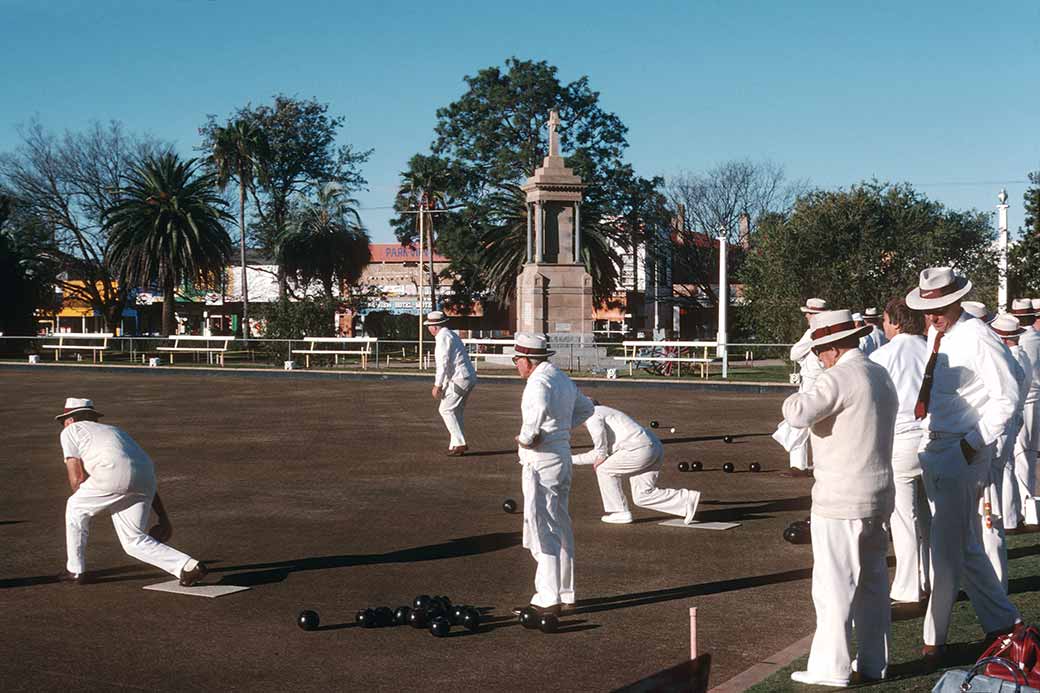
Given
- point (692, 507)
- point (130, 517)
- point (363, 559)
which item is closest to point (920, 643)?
point (692, 507)

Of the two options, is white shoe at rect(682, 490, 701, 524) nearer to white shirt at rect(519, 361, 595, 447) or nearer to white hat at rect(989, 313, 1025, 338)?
white hat at rect(989, 313, 1025, 338)

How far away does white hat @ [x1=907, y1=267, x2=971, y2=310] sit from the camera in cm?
638

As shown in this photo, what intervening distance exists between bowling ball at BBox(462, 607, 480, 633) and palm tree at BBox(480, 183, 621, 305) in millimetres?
46294

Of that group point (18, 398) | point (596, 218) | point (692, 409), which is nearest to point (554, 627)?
point (692, 409)

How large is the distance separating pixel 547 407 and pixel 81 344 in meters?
48.6

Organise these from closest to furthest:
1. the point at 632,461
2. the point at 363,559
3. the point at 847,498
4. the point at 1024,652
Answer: the point at 1024,652
the point at 847,498
the point at 363,559
the point at 632,461

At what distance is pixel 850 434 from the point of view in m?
5.73

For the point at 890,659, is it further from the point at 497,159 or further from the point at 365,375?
the point at 497,159

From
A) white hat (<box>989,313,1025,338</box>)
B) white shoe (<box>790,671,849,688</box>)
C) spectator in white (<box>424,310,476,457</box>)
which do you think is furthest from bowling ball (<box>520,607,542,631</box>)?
spectator in white (<box>424,310,476,457</box>)

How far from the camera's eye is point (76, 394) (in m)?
29.1

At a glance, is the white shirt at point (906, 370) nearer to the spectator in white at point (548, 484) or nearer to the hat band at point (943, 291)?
the hat band at point (943, 291)

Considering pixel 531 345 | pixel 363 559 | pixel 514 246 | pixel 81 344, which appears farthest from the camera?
pixel 514 246

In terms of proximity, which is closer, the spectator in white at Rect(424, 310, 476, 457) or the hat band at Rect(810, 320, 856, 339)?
the hat band at Rect(810, 320, 856, 339)

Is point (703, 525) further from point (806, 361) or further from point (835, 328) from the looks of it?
point (835, 328)
